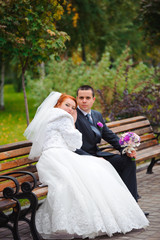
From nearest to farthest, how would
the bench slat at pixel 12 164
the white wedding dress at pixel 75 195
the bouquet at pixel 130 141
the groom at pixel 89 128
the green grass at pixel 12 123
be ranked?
the white wedding dress at pixel 75 195 → the bench slat at pixel 12 164 → the bouquet at pixel 130 141 → the groom at pixel 89 128 → the green grass at pixel 12 123

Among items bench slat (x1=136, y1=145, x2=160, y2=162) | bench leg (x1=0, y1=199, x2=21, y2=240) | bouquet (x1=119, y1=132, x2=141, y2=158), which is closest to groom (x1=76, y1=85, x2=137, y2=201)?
bouquet (x1=119, y1=132, x2=141, y2=158)

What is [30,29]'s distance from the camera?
24.6 feet

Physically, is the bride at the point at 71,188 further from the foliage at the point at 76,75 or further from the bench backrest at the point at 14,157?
the foliage at the point at 76,75

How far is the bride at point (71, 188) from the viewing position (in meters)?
4.45

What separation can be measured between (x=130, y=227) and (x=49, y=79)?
1167 cm

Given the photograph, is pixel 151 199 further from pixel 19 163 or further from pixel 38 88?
pixel 38 88

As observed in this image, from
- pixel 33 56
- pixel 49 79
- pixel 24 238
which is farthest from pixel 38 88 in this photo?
pixel 24 238

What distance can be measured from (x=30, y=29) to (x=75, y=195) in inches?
159

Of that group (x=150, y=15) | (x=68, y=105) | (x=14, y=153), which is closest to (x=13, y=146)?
(x=14, y=153)

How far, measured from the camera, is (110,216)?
4539mm

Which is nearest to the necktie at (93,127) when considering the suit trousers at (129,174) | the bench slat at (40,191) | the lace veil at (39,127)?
the suit trousers at (129,174)

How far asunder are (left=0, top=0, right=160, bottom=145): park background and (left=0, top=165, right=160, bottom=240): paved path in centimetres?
264

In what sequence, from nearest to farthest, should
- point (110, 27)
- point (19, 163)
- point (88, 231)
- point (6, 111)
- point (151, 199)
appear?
point (88, 231) → point (19, 163) → point (151, 199) → point (6, 111) → point (110, 27)

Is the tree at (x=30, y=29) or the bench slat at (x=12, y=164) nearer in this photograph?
the bench slat at (x=12, y=164)
